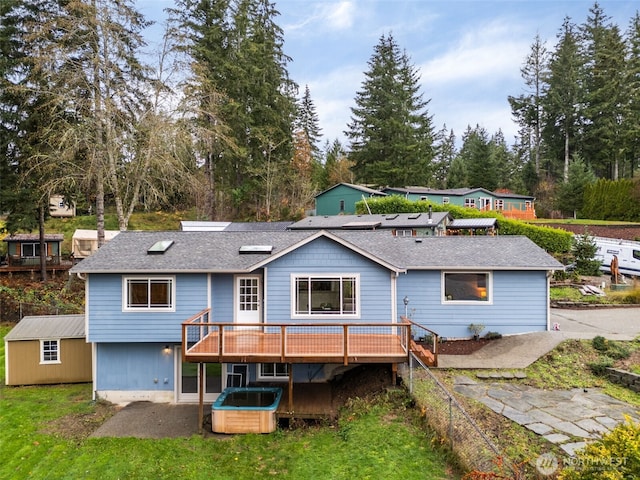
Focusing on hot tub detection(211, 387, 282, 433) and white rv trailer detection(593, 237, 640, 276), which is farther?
white rv trailer detection(593, 237, 640, 276)

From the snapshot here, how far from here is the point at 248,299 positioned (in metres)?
12.8

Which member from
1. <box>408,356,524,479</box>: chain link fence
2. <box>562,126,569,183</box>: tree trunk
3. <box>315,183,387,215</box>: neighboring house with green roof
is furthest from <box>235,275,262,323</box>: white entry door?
<box>562,126,569,183</box>: tree trunk

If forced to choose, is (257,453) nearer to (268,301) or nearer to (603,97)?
(268,301)

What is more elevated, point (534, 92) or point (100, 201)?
point (534, 92)

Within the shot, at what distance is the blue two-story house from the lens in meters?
12.0

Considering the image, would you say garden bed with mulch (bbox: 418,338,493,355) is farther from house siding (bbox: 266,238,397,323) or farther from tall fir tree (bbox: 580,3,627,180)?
tall fir tree (bbox: 580,3,627,180)

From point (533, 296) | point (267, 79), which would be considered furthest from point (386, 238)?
point (267, 79)

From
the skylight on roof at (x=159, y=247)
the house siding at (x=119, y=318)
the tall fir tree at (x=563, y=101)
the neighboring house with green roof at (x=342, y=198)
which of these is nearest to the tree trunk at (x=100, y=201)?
the skylight on roof at (x=159, y=247)

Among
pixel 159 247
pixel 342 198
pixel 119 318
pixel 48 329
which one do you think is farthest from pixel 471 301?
pixel 342 198

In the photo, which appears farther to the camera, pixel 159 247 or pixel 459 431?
pixel 159 247

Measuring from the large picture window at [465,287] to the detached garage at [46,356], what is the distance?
1323 centimetres

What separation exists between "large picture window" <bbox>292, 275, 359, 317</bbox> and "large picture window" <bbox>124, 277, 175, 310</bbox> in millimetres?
4005

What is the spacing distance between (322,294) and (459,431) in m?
5.82

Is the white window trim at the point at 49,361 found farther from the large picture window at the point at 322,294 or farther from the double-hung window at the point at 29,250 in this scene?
the double-hung window at the point at 29,250
